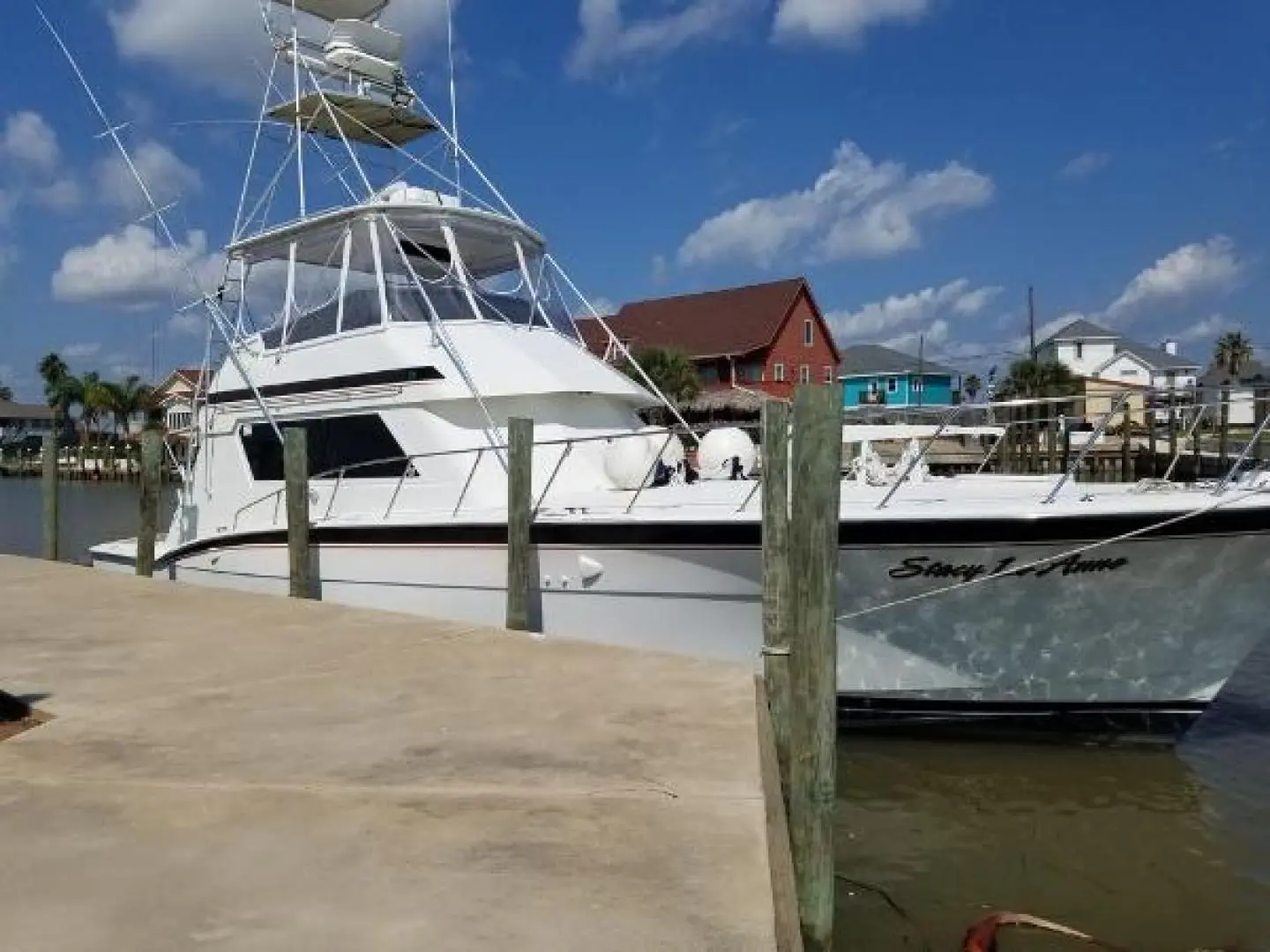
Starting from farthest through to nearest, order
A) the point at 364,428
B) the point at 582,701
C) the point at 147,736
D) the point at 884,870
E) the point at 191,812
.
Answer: the point at 364,428 < the point at 884,870 < the point at 582,701 < the point at 147,736 < the point at 191,812

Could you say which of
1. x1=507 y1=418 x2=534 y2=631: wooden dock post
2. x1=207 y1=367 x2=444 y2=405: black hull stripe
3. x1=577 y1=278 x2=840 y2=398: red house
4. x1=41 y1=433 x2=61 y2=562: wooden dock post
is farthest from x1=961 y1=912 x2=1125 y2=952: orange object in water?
x1=577 y1=278 x2=840 y2=398: red house

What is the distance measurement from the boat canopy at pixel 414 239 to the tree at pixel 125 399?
6920cm

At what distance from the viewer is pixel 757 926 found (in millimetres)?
2898

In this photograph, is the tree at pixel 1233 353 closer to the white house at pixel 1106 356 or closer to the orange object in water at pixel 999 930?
the white house at pixel 1106 356

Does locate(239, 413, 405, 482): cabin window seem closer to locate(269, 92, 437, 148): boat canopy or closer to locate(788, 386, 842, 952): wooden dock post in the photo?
locate(269, 92, 437, 148): boat canopy

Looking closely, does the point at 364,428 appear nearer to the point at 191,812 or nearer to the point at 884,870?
the point at 884,870

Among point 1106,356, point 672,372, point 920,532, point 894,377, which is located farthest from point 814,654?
point 1106,356

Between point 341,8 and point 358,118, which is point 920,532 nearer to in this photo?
point 358,118

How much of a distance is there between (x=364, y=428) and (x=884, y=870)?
20.4 feet

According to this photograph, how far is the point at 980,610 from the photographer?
778 centimetres

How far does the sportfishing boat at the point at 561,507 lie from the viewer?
7586mm

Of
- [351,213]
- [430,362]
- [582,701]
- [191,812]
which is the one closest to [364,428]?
[430,362]

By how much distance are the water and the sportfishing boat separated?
51 centimetres

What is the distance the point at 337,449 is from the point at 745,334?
30.7 m
